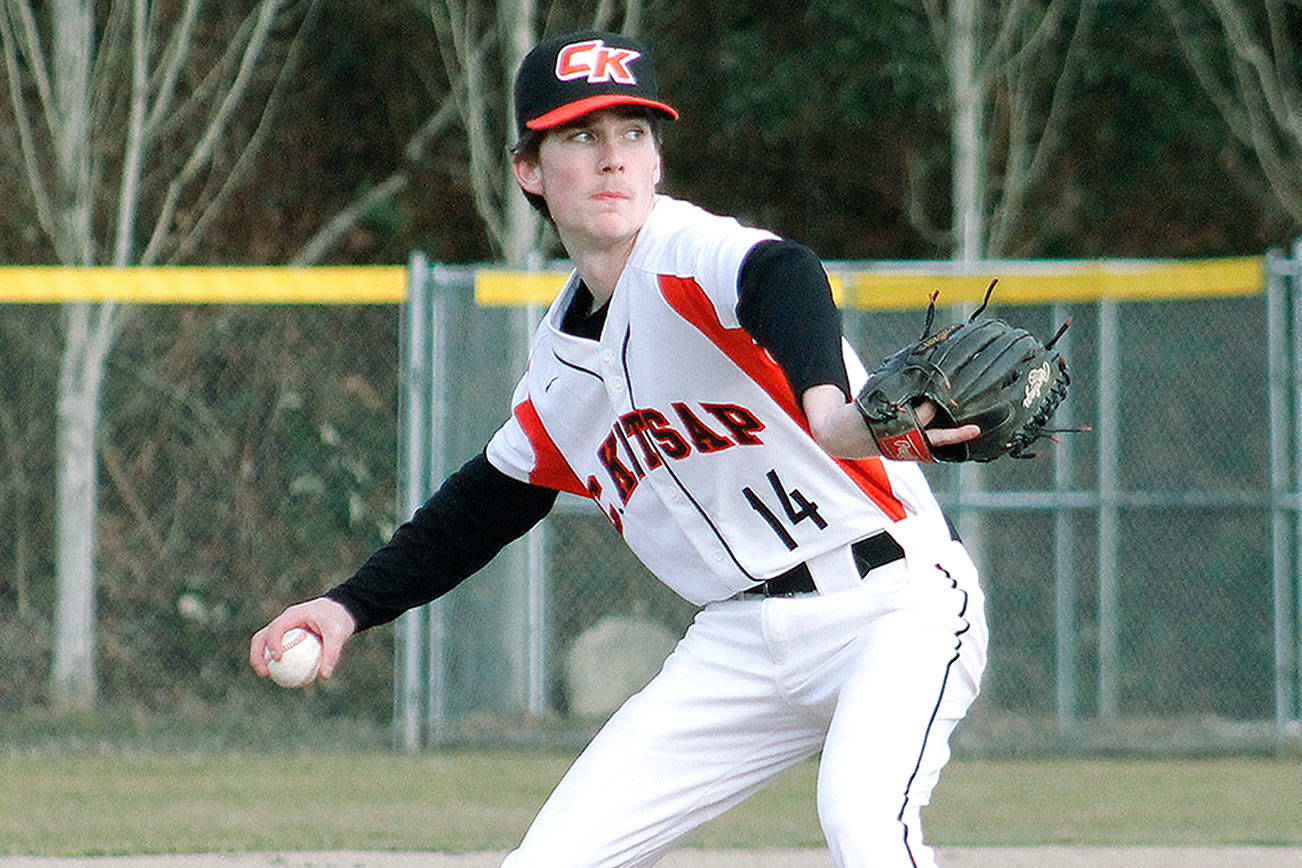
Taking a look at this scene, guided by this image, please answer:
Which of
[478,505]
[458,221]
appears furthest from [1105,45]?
[478,505]

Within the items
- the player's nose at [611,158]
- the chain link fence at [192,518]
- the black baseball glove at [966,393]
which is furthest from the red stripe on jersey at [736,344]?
the chain link fence at [192,518]

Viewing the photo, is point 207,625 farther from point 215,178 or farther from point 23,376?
point 215,178

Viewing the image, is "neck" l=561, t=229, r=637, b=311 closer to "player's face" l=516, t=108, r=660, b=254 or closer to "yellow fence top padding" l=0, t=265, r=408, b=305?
"player's face" l=516, t=108, r=660, b=254

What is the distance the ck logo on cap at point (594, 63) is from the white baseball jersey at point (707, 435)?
24cm

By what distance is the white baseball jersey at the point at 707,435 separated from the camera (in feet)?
10.6

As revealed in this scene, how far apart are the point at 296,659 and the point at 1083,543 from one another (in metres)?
7.03

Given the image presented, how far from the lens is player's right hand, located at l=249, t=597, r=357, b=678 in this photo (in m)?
3.51

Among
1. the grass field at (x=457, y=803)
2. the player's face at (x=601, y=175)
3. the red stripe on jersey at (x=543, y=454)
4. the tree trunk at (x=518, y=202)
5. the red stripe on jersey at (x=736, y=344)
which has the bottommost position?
the grass field at (x=457, y=803)

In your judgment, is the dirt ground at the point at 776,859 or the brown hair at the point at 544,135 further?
the dirt ground at the point at 776,859

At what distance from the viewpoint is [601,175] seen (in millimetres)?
3418

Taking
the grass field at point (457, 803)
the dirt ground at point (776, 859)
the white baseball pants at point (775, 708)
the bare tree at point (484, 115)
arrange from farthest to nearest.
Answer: the bare tree at point (484, 115), the grass field at point (457, 803), the dirt ground at point (776, 859), the white baseball pants at point (775, 708)

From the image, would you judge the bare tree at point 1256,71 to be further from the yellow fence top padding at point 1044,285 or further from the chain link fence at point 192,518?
the chain link fence at point 192,518

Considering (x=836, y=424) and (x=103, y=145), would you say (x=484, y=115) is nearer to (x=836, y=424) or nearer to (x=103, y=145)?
(x=103, y=145)

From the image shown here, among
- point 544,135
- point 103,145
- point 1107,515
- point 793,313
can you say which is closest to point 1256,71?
point 1107,515
